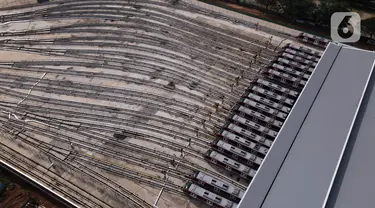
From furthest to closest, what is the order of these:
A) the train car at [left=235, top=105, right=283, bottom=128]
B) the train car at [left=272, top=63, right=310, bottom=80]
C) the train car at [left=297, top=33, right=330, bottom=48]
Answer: the train car at [left=297, top=33, right=330, bottom=48]
the train car at [left=272, top=63, right=310, bottom=80]
the train car at [left=235, top=105, right=283, bottom=128]

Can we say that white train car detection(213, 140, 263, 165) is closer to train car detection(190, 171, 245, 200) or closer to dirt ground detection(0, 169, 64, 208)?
train car detection(190, 171, 245, 200)

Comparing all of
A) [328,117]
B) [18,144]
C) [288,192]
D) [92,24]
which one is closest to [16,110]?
[18,144]

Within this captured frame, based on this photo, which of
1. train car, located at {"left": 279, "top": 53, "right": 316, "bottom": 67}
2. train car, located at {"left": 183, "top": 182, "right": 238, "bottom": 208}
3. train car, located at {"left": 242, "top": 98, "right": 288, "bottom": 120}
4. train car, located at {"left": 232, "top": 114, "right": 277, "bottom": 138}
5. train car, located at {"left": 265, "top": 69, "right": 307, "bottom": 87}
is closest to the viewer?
train car, located at {"left": 183, "top": 182, "right": 238, "bottom": 208}

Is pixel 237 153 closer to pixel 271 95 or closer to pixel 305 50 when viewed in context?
pixel 271 95

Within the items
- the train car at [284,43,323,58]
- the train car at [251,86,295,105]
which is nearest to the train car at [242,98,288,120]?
the train car at [251,86,295,105]

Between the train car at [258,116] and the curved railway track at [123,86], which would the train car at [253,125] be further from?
the curved railway track at [123,86]

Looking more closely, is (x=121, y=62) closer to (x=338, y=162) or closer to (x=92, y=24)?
(x=92, y=24)

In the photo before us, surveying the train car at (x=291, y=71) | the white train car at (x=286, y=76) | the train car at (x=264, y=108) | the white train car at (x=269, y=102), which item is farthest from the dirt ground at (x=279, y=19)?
the train car at (x=264, y=108)
